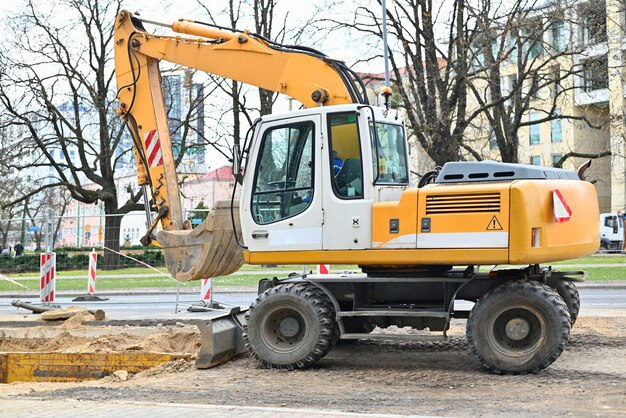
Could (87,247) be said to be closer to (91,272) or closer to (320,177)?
(91,272)

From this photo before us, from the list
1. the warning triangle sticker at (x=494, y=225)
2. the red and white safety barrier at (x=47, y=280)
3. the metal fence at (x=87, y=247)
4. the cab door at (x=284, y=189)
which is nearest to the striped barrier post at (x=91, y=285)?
the metal fence at (x=87, y=247)

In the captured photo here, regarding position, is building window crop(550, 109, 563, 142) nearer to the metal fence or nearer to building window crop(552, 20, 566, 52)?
building window crop(552, 20, 566, 52)

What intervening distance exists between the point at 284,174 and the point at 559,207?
3031mm

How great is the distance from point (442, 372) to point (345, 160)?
98.6 inches

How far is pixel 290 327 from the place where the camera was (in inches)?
399

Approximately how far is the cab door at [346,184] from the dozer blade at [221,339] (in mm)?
1618

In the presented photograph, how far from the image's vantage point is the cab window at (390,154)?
32.8 feet

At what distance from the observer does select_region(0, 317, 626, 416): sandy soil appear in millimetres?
7676

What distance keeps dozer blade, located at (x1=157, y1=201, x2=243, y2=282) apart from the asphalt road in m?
3.56

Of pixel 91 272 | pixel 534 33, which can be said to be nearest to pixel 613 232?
pixel 534 33

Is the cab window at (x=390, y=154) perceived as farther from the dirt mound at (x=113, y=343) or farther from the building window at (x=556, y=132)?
the building window at (x=556, y=132)

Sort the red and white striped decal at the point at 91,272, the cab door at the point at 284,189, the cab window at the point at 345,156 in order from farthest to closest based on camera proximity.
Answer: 1. the red and white striped decal at the point at 91,272
2. the cab door at the point at 284,189
3. the cab window at the point at 345,156

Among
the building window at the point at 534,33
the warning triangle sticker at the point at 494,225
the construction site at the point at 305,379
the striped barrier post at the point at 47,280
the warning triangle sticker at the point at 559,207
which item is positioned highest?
the building window at the point at 534,33

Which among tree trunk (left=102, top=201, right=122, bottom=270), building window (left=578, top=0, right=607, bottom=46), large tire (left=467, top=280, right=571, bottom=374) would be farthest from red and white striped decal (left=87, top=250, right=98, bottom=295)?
building window (left=578, top=0, right=607, bottom=46)
